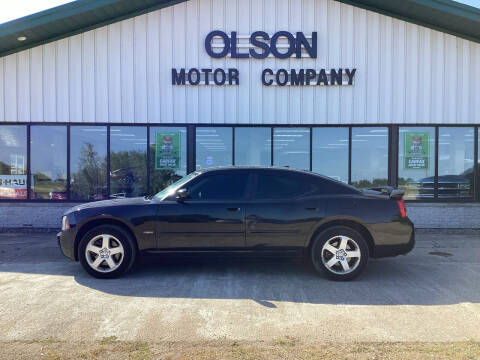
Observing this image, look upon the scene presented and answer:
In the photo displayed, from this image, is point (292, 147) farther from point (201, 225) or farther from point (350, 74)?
point (201, 225)

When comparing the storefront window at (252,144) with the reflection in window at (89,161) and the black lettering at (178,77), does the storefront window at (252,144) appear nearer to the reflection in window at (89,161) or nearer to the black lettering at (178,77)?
the black lettering at (178,77)

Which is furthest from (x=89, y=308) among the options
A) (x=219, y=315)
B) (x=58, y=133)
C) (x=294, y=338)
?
(x=58, y=133)

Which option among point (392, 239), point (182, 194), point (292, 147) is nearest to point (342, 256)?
point (392, 239)

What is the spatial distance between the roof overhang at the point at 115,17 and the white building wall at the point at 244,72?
160mm

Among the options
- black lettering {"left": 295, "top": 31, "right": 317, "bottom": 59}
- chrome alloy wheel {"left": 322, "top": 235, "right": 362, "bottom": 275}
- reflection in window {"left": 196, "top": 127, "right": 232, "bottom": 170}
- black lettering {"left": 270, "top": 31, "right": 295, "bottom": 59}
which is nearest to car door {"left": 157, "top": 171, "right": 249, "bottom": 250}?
chrome alloy wheel {"left": 322, "top": 235, "right": 362, "bottom": 275}

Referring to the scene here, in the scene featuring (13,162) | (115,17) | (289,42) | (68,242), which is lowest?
(68,242)

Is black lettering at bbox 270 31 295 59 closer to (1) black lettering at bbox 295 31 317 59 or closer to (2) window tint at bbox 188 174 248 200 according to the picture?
(1) black lettering at bbox 295 31 317 59

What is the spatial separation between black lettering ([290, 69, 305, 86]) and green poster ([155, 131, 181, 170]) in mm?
3339

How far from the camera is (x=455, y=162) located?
911 centimetres

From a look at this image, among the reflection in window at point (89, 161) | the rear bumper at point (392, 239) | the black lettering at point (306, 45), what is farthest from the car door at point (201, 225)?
the black lettering at point (306, 45)

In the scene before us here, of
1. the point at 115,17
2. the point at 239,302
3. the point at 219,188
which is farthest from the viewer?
the point at 115,17

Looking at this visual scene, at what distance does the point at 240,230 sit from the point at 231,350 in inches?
81.2

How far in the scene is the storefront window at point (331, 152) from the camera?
9102mm

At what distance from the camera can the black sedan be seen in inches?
191
